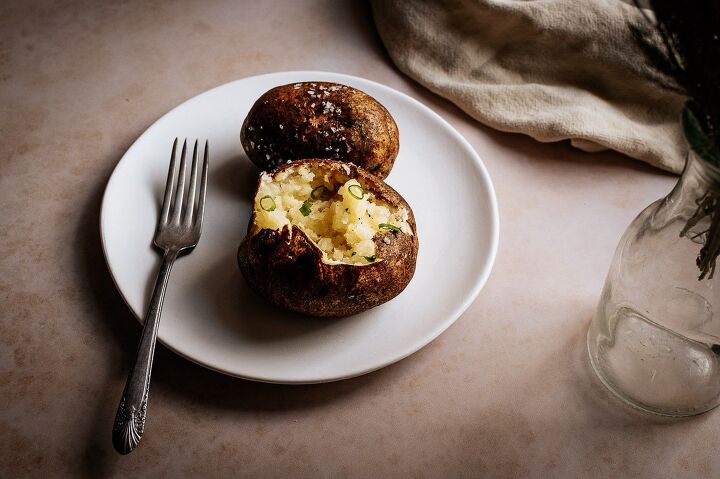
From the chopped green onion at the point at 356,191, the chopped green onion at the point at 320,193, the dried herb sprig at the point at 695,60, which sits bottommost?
the chopped green onion at the point at 320,193

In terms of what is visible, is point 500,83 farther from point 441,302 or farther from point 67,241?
point 67,241

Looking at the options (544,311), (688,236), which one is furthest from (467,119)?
(688,236)

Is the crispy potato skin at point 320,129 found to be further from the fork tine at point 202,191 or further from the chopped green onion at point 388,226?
the chopped green onion at point 388,226

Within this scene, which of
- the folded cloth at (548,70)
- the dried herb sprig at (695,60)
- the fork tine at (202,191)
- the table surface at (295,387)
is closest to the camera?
the dried herb sprig at (695,60)

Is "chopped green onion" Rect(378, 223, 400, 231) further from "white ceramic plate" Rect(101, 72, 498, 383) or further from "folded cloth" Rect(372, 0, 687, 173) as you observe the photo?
"folded cloth" Rect(372, 0, 687, 173)

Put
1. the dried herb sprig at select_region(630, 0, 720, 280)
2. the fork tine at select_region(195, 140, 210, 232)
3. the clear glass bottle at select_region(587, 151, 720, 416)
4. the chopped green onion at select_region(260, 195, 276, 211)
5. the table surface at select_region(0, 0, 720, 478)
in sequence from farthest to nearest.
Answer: the fork tine at select_region(195, 140, 210, 232)
the chopped green onion at select_region(260, 195, 276, 211)
the table surface at select_region(0, 0, 720, 478)
the clear glass bottle at select_region(587, 151, 720, 416)
the dried herb sprig at select_region(630, 0, 720, 280)

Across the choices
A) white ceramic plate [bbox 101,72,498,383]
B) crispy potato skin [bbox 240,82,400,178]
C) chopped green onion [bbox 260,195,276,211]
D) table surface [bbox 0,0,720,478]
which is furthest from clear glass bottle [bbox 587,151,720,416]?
chopped green onion [bbox 260,195,276,211]

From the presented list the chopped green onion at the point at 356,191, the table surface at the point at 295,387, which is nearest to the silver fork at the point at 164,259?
the table surface at the point at 295,387
